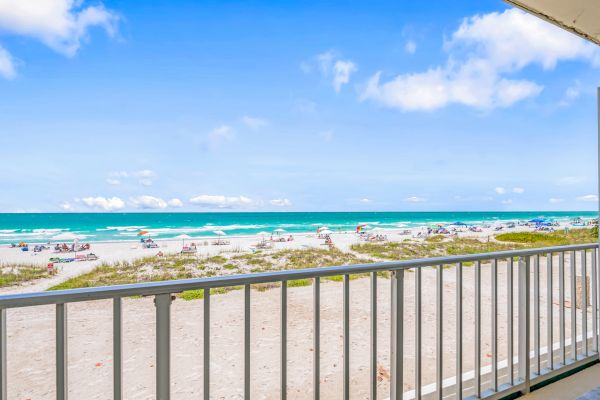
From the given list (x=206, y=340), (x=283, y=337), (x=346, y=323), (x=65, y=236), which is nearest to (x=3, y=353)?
(x=206, y=340)

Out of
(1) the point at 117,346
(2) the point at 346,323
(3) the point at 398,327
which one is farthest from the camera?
(3) the point at 398,327

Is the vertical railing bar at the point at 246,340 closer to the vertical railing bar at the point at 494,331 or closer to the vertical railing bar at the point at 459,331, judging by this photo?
the vertical railing bar at the point at 459,331

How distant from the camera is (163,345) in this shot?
111 centimetres

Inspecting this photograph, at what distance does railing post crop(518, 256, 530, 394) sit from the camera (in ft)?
6.33

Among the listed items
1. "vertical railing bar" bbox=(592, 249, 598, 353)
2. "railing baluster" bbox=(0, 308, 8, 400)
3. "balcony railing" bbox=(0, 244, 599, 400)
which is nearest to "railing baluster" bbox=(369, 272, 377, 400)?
Result: "balcony railing" bbox=(0, 244, 599, 400)

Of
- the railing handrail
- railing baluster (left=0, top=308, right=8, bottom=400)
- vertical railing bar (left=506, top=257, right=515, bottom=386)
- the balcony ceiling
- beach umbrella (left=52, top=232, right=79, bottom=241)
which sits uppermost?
the balcony ceiling

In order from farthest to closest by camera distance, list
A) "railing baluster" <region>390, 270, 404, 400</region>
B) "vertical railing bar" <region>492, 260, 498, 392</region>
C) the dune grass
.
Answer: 1. the dune grass
2. "vertical railing bar" <region>492, 260, 498, 392</region>
3. "railing baluster" <region>390, 270, 404, 400</region>

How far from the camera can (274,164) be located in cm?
2450

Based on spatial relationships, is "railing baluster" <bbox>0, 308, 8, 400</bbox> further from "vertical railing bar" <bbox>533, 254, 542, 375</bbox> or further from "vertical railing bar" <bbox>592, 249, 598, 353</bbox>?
"vertical railing bar" <bbox>592, 249, 598, 353</bbox>

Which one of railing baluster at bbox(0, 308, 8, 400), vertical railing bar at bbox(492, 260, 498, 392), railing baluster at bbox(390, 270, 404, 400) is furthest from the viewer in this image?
vertical railing bar at bbox(492, 260, 498, 392)

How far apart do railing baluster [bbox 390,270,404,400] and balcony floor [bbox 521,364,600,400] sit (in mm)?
859

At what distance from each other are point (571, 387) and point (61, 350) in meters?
2.45

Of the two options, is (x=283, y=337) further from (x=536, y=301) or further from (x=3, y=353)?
(x=536, y=301)

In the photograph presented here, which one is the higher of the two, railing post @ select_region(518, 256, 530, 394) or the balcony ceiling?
the balcony ceiling
